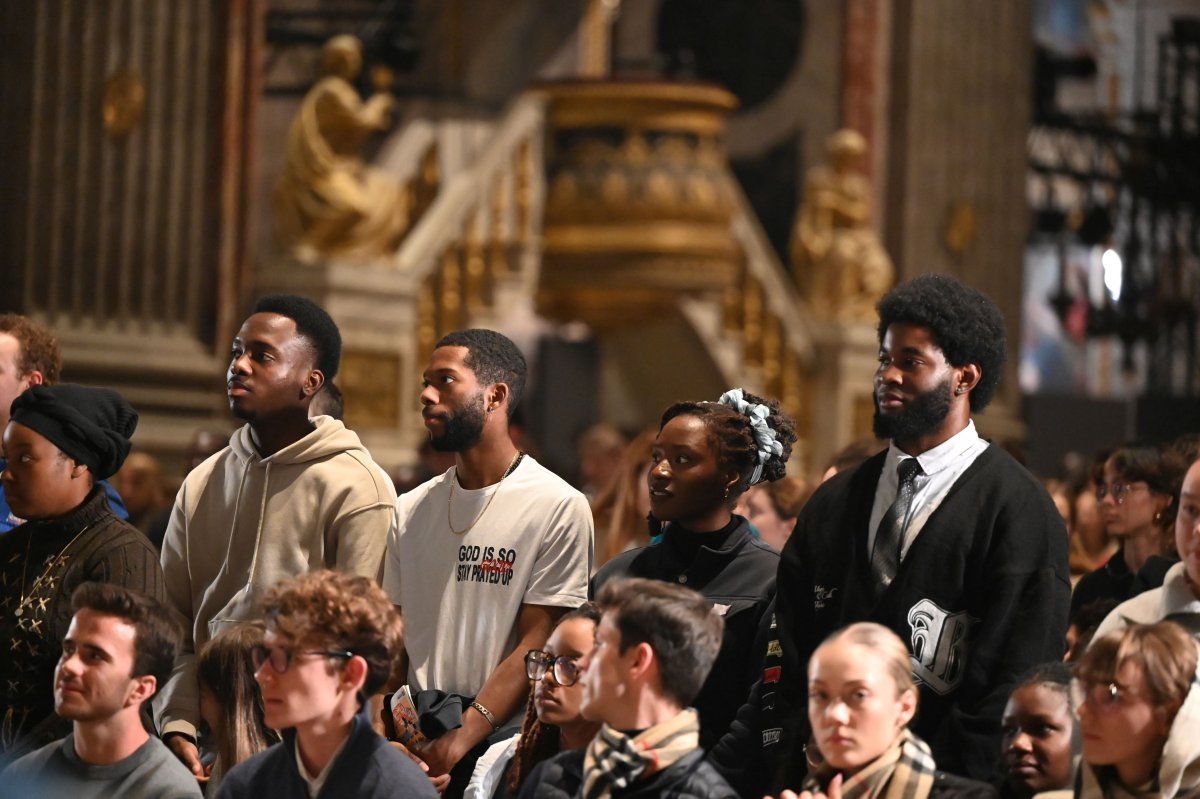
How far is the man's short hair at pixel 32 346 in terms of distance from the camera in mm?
5785

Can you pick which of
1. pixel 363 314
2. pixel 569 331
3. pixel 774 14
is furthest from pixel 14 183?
pixel 774 14

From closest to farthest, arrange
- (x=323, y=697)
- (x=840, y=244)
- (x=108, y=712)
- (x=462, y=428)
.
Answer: (x=323, y=697) < (x=108, y=712) < (x=462, y=428) < (x=840, y=244)

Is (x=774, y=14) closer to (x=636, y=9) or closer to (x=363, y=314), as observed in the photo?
(x=636, y=9)

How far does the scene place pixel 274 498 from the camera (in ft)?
17.5

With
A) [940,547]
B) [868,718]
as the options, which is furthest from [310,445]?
[868,718]

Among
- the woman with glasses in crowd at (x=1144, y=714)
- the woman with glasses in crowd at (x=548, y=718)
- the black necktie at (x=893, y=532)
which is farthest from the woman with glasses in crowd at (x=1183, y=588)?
the woman with glasses in crowd at (x=548, y=718)

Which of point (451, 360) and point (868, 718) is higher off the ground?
point (451, 360)

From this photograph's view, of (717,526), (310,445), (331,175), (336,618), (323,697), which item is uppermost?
(331,175)

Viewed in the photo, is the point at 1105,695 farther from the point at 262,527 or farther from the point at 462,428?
the point at 262,527

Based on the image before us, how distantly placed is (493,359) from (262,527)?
71 centimetres

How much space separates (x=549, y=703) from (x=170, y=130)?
676 centimetres

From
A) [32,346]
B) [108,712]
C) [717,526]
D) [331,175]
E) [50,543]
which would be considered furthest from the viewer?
[331,175]

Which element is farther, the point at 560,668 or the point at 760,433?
the point at 760,433

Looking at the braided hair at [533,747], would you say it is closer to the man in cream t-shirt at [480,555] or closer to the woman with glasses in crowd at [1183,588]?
the man in cream t-shirt at [480,555]
